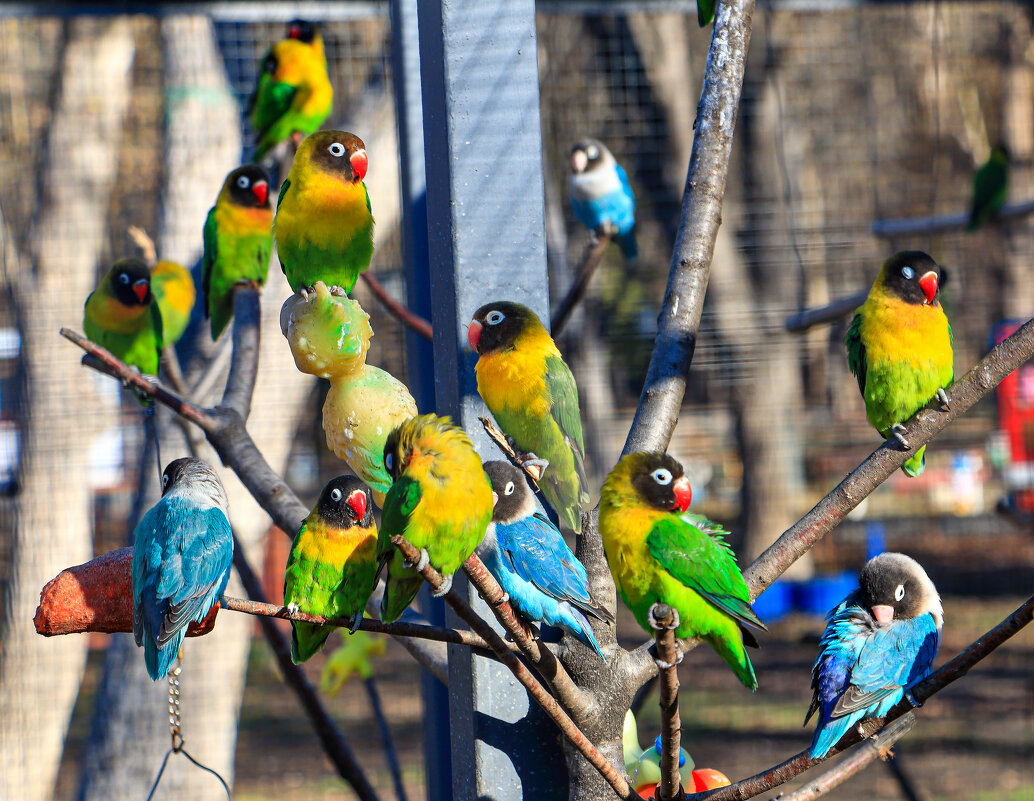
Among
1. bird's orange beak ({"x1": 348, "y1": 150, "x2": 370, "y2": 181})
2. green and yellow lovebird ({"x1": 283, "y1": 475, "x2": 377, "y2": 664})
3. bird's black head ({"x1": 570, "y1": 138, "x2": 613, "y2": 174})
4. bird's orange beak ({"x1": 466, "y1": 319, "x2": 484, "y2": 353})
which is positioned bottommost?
green and yellow lovebird ({"x1": 283, "y1": 475, "x2": 377, "y2": 664})

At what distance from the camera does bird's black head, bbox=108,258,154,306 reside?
66.3 inches

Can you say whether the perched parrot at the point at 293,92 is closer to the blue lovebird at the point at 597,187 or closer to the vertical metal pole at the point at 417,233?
the vertical metal pole at the point at 417,233

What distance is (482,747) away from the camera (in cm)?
82

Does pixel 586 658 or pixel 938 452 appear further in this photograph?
pixel 938 452

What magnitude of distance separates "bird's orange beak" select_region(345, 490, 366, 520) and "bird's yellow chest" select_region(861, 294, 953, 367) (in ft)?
1.93

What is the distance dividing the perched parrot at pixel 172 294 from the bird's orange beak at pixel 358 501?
1353mm

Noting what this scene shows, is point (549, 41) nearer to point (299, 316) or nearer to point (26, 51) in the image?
point (26, 51)

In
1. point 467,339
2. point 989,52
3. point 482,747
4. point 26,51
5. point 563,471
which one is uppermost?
point 989,52

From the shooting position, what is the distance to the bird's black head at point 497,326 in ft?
2.62

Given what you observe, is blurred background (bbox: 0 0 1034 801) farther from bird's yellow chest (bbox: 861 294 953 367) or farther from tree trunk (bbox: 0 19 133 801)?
bird's yellow chest (bbox: 861 294 953 367)

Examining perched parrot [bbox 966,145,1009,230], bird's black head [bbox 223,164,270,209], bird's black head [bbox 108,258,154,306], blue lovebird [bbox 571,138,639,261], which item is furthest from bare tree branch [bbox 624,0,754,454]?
perched parrot [bbox 966,145,1009,230]

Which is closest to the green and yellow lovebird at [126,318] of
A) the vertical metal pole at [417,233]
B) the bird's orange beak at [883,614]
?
the vertical metal pole at [417,233]

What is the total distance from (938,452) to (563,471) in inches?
257

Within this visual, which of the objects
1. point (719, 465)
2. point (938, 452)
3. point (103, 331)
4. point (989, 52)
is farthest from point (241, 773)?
point (989, 52)
